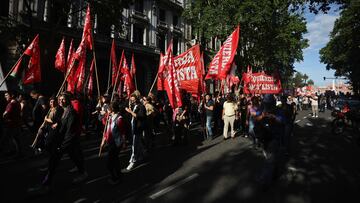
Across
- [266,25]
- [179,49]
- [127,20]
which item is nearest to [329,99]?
[266,25]

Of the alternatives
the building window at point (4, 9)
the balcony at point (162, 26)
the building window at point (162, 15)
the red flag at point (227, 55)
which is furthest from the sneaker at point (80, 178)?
the building window at point (162, 15)

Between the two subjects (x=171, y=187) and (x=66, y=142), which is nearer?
(x=171, y=187)

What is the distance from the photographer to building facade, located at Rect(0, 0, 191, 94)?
650 inches

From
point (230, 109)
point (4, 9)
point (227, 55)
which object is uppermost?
point (4, 9)

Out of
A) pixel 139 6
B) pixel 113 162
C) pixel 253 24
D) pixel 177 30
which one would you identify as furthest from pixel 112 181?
pixel 177 30

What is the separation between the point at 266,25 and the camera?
27.6m

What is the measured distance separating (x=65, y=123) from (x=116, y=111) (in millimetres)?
962

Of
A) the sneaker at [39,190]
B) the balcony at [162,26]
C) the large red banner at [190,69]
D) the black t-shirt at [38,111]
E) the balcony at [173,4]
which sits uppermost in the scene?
the balcony at [173,4]

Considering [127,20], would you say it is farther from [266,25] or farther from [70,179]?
[70,179]

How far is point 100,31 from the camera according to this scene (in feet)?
73.6

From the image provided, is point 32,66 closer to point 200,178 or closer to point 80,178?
point 80,178

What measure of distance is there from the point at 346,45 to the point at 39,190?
4417 centimetres

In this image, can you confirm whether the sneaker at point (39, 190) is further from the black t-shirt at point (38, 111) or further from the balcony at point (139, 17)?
the balcony at point (139, 17)

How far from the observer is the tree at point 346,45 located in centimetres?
3388
